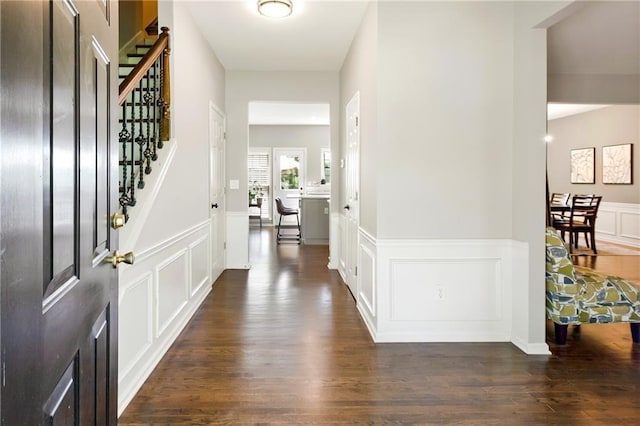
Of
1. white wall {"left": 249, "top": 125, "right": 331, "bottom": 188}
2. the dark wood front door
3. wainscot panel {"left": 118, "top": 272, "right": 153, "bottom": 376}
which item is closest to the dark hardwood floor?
wainscot panel {"left": 118, "top": 272, "right": 153, "bottom": 376}

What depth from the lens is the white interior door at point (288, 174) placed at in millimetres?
11906

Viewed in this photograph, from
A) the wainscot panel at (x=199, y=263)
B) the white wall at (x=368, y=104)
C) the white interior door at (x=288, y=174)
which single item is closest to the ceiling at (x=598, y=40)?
the white wall at (x=368, y=104)

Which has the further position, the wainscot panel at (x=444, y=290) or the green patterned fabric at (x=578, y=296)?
the wainscot panel at (x=444, y=290)

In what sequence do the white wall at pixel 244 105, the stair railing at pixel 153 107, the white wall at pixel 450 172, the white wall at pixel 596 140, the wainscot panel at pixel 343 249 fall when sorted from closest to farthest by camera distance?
1. the stair railing at pixel 153 107
2. the white wall at pixel 450 172
3. the wainscot panel at pixel 343 249
4. the white wall at pixel 244 105
5. the white wall at pixel 596 140

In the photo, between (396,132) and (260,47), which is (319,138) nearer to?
(260,47)

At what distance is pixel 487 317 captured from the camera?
128 inches

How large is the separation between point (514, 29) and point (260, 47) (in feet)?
8.95

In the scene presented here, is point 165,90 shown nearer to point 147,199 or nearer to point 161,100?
point 161,100

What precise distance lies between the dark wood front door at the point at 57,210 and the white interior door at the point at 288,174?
10.7 metres

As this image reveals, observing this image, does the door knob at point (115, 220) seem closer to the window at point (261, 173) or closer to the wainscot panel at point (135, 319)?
the wainscot panel at point (135, 319)

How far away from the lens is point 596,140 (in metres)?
9.08

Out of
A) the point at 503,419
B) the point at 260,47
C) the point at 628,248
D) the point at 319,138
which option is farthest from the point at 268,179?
the point at 503,419

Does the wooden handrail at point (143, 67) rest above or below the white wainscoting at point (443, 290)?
above

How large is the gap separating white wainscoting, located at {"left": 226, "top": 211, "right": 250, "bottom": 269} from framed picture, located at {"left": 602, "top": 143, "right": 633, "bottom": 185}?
7.52 metres
